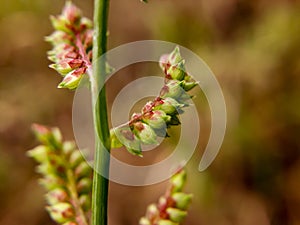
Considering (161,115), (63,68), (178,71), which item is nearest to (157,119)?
(161,115)

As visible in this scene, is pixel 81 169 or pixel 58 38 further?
pixel 81 169

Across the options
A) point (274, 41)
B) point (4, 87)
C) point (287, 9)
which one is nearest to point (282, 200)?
point (274, 41)

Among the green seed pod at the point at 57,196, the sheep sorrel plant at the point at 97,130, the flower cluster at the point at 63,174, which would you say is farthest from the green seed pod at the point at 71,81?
the green seed pod at the point at 57,196

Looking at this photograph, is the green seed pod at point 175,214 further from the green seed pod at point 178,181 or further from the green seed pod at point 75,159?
the green seed pod at point 75,159

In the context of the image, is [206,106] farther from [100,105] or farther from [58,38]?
[100,105]

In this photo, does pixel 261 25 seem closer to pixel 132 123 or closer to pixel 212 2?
pixel 212 2
